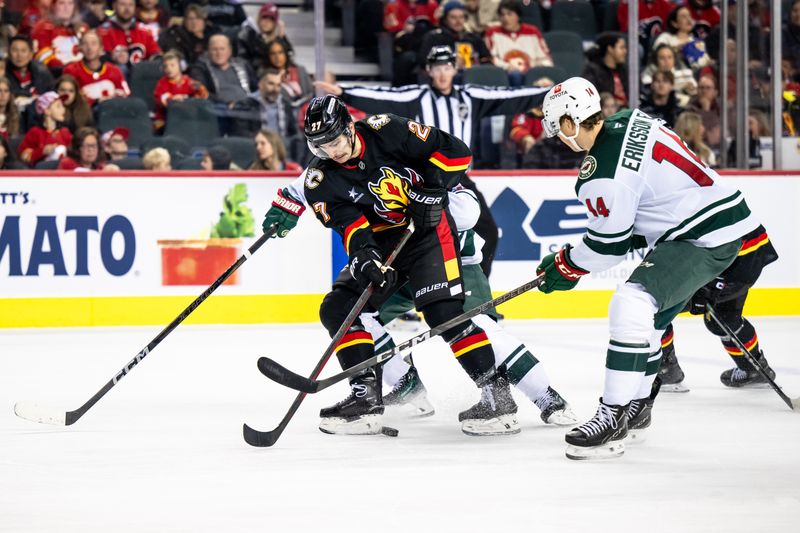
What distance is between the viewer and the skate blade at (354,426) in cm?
367

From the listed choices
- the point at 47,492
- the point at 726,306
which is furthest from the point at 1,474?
the point at 726,306

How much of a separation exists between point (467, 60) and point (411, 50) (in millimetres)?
389

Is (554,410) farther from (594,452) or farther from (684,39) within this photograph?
(684,39)

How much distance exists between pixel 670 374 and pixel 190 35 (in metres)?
4.35

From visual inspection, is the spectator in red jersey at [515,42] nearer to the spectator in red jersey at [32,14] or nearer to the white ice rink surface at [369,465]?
the spectator in red jersey at [32,14]

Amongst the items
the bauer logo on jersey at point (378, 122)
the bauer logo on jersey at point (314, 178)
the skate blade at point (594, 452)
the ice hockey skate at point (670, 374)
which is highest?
the bauer logo on jersey at point (378, 122)

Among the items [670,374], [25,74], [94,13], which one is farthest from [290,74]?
[670,374]

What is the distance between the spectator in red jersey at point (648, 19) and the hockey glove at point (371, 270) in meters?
4.48

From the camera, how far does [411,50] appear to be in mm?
7773

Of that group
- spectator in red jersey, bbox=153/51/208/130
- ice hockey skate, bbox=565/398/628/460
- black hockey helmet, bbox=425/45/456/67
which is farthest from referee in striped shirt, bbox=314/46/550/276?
ice hockey skate, bbox=565/398/628/460

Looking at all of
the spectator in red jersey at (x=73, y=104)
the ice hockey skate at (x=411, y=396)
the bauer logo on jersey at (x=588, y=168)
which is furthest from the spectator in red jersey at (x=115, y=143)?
the bauer logo on jersey at (x=588, y=168)

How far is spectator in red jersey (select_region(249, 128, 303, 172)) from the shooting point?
22.2 feet

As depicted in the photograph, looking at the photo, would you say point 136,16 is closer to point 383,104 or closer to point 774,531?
point 383,104

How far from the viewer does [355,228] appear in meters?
3.60
